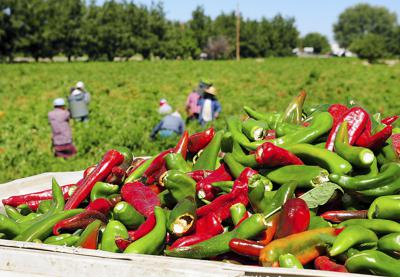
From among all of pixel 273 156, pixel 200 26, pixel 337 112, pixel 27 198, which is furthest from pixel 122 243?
pixel 200 26

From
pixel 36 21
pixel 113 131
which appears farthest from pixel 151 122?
pixel 36 21

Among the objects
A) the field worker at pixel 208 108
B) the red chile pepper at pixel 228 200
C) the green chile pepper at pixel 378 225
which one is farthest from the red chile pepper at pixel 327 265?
the field worker at pixel 208 108

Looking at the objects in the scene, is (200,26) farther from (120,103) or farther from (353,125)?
(353,125)

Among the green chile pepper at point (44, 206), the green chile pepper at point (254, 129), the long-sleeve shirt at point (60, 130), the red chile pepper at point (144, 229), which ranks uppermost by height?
the green chile pepper at point (254, 129)

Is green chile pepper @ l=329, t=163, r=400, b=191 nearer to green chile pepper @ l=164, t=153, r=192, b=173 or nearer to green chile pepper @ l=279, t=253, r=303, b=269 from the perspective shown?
green chile pepper @ l=279, t=253, r=303, b=269

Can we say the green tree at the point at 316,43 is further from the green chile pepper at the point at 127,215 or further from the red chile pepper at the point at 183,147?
the green chile pepper at the point at 127,215

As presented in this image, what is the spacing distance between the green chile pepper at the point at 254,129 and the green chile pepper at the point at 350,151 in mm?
471

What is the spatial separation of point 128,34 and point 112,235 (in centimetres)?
7480

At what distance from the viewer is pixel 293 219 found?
2.49 meters

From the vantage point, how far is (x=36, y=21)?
66000mm

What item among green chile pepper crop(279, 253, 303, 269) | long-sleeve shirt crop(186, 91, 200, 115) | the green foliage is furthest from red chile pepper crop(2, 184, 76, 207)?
the green foliage

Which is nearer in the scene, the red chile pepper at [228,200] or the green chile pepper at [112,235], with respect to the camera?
the green chile pepper at [112,235]

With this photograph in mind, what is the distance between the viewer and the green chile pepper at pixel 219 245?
2.47 metres

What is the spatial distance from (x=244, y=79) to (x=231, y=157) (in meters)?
29.9
